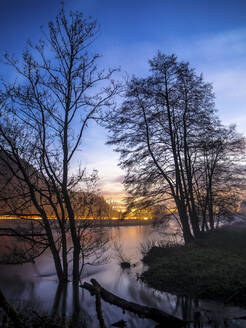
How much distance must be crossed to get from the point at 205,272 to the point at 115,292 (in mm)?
4459

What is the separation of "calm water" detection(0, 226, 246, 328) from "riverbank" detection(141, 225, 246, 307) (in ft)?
1.81

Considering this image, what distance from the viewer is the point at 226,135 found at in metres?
19.1

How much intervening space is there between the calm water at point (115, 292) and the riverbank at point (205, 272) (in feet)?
1.81

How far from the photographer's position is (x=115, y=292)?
11539 mm

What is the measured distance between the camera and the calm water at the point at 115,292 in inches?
297

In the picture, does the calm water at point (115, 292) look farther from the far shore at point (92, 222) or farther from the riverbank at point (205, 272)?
the far shore at point (92, 222)

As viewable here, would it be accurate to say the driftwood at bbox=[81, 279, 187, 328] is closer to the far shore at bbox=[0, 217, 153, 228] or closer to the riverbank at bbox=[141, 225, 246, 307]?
the riverbank at bbox=[141, 225, 246, 307]

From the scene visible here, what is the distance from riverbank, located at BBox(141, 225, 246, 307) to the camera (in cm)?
899

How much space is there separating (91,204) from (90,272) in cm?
771

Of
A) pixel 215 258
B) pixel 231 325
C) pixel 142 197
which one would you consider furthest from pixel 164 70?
pixel 231 325

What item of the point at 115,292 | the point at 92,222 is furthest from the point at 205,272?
the point at 92,222

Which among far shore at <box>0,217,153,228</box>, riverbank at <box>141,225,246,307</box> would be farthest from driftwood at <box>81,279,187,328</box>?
far shore at <box>0,217,153,228</box>

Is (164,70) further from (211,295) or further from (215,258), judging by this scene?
(211,295)

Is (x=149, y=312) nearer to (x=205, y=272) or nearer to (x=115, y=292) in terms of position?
(x=205, y=272)
